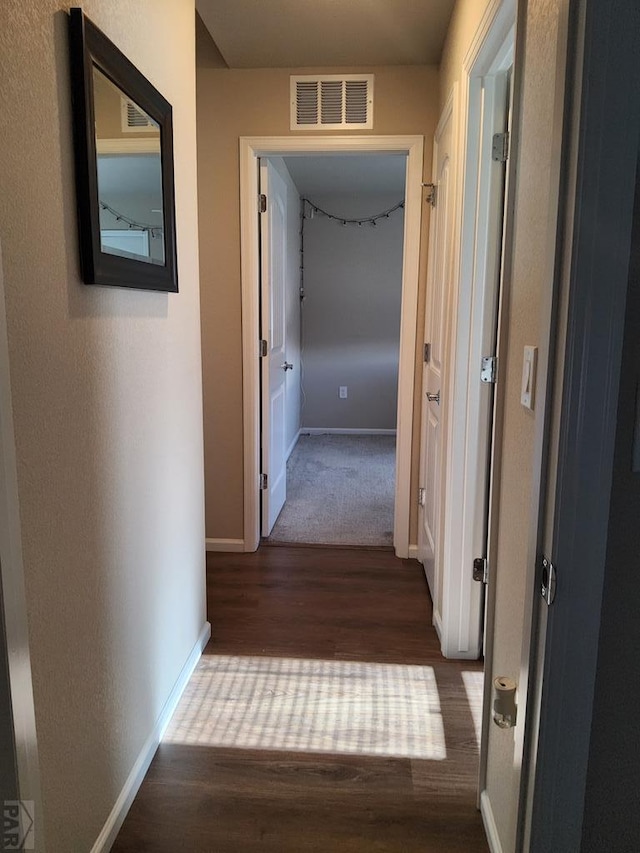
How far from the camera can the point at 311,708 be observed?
1981 millimetres

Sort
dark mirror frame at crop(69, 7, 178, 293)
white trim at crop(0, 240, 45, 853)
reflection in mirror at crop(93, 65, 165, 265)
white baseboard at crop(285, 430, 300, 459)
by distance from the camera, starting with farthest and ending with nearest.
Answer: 1. white baseboard at crop(285, 430, 300, 459)
2. reflection in mirror at crop(93, 65, 165, 265)
3. dark mirror frame at crop(69, 7, 178, 293)
4. white trim at crop(0, 240, 45, 853)

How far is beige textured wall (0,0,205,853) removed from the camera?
1074 mm

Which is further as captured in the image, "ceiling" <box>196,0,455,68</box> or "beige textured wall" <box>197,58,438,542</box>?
"beige textured wall" <box>197,58,438,542</box>

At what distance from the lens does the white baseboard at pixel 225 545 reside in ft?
10.7

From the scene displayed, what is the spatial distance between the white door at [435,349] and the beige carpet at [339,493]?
22.1 inches

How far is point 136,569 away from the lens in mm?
1615

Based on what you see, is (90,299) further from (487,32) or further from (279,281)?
(279,281)

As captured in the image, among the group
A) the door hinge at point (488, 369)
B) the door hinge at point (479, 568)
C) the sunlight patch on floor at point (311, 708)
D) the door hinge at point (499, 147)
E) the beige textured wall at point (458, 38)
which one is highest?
the beige textured wall at point (458, 38)

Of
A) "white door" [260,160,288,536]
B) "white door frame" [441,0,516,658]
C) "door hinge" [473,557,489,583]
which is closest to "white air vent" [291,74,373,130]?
"white door" [260,160,288,536]

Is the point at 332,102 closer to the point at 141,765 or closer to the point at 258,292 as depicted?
the point at 258,292

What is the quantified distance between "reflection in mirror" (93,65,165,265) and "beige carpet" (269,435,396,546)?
2.13 m

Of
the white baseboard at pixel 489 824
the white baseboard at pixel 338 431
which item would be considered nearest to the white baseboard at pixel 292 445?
the white baseboard at pixel 338 431

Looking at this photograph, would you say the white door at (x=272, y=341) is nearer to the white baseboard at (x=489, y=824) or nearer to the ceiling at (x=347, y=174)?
the ceiling at (x=347, y=174)

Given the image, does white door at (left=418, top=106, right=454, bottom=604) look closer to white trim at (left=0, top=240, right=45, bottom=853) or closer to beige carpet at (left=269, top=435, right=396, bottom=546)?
beige carpet at (left=269, top=435, right=396, bottom=546)
